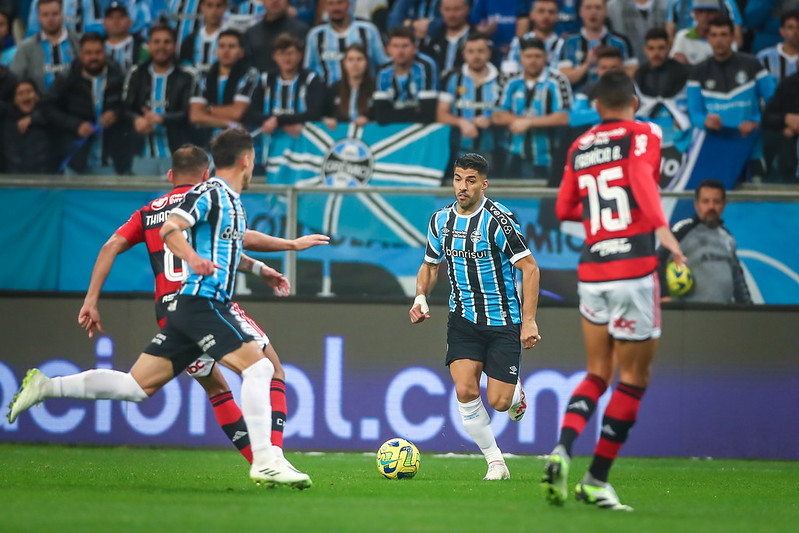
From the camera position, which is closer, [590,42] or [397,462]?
[397,462]

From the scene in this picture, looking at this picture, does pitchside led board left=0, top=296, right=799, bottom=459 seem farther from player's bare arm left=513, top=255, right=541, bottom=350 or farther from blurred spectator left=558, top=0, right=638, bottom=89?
blurred spectator left=558, top=0, right=638, bottom=89

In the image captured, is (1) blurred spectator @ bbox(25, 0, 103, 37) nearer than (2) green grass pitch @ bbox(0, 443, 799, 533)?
No

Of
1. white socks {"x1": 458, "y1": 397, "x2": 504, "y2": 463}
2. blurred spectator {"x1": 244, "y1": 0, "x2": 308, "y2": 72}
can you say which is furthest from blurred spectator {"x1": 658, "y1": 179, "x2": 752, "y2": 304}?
blurred spectator {"x1": 244, "y1": 0, "x2": 308, "y2": 72}

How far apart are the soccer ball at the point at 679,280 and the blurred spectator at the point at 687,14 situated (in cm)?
381

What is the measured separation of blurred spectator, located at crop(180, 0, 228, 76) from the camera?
13.5 meters

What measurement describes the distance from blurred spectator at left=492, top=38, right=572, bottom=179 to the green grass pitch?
11.8ft

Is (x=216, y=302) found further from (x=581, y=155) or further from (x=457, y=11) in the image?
(x=457, y=11)

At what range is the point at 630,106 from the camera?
606 centimetres

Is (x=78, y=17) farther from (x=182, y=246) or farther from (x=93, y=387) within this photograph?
(x=182, y=246)

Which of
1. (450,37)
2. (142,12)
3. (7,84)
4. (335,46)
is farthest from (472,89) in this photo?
(7,84)

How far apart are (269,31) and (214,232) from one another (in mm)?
7724

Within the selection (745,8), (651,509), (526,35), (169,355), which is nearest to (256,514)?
(169,355)

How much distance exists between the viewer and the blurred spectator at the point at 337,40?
13.1 meters

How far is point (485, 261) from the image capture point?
319 inches
